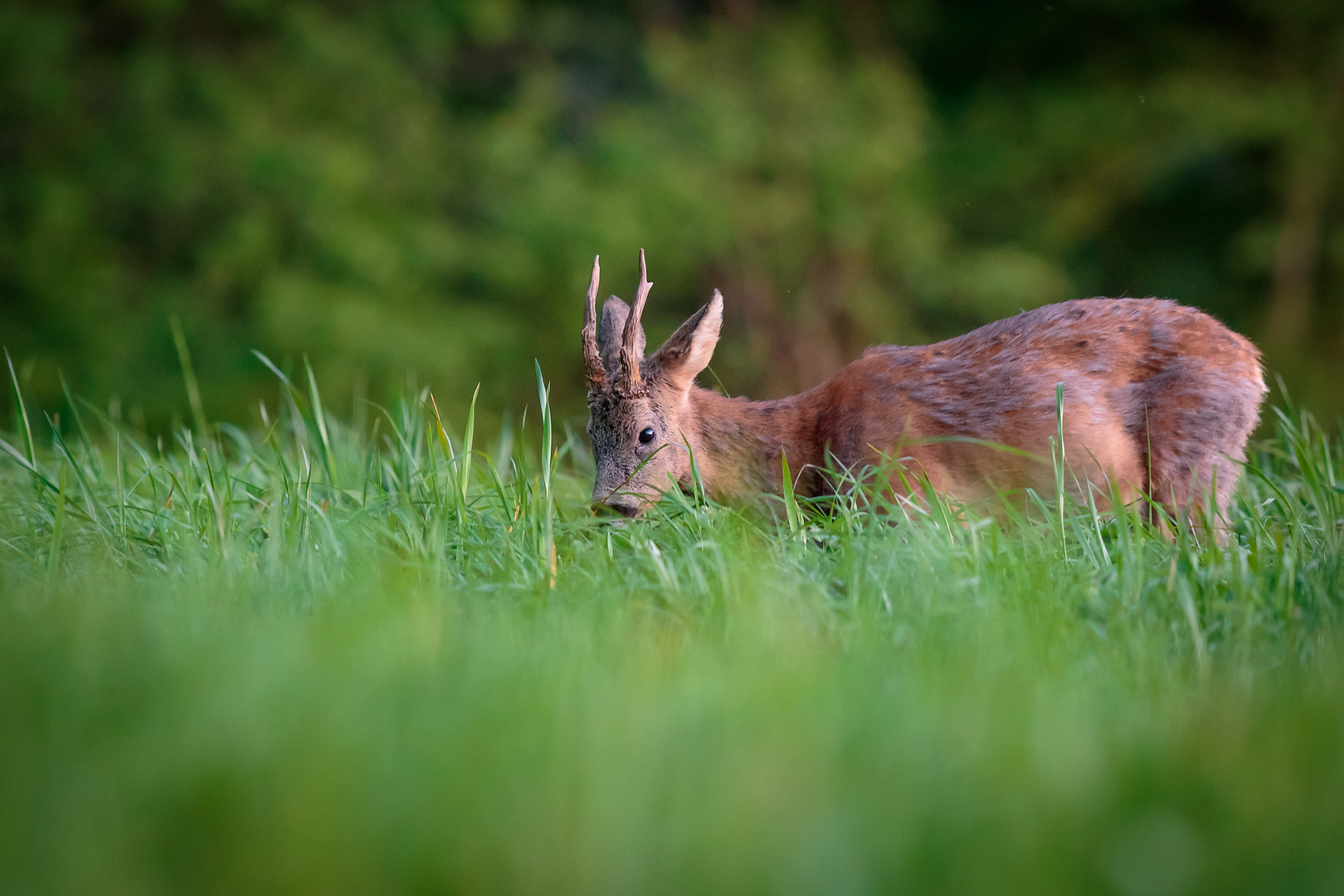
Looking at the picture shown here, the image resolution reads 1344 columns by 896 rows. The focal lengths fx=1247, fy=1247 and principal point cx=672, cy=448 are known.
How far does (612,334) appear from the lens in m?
4.27

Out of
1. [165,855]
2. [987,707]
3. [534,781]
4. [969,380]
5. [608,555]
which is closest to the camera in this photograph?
[165,855]

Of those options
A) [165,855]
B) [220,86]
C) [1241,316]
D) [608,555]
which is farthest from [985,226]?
[165,855]

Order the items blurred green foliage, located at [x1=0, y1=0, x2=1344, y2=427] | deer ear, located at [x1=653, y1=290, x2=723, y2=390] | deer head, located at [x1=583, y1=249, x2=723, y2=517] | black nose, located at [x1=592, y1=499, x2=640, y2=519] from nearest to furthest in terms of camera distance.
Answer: black nose, located at [x1=592, y1=499, x2=640, y2=519]
deer head, located at [x1=583, y1=249, x2=723, y2=517]
deer ear, located at [x1=653, y1=290, x2=723, y2=390]
blurred green foliage, located at [x1=0, y1=0, x2=1344, y2=427]

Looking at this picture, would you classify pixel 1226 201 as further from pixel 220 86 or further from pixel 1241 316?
pixel 220 86

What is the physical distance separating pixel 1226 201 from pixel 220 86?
32.1ft

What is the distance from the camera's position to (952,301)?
39.7 ft

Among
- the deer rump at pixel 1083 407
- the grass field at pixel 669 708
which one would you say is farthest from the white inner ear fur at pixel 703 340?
the grass field at pixel 669 708

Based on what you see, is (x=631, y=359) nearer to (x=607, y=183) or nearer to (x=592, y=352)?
(x=592, y=352)

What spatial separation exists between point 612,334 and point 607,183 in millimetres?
7442

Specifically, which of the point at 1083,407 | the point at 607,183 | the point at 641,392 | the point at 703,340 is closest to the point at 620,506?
the point at 641,392

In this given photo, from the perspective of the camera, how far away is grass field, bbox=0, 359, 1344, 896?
4.69ft

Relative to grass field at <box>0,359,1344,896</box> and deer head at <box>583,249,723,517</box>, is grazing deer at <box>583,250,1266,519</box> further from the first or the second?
grass field at <box>0,359,1344,896</box>

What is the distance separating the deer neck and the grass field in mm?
790

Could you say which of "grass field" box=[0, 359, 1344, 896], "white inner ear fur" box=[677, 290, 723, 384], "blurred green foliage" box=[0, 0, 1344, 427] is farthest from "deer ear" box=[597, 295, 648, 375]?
"blurred green foliage" box=[0, 0, 1344, 427]
